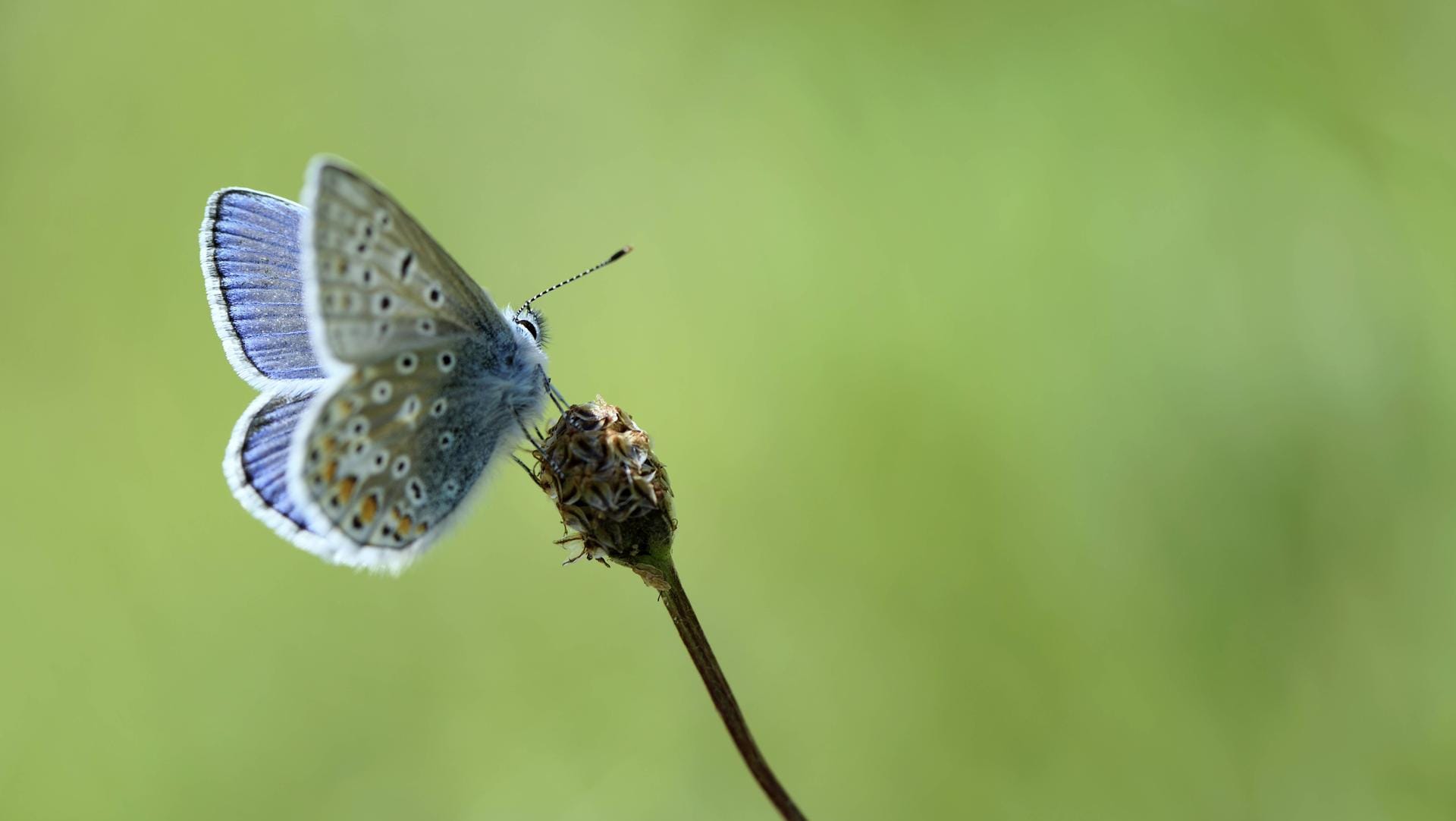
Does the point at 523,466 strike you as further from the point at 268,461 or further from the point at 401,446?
the point at 268,461

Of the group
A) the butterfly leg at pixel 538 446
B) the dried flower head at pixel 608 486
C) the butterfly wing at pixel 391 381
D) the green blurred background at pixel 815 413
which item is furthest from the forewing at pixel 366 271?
the green blurred background at pixel 815 413

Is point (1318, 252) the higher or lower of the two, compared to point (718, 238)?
lower

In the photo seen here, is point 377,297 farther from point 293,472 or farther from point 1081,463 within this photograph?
point 1081,463

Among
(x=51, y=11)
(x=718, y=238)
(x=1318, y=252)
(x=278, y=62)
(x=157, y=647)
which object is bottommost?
(x=1318, y=252)

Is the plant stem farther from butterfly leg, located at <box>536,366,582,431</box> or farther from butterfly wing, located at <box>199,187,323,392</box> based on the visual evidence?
butterfly wing, located at <box>199,187,323,392</box>

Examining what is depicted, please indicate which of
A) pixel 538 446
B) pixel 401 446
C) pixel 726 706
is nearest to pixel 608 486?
pixel 538 446

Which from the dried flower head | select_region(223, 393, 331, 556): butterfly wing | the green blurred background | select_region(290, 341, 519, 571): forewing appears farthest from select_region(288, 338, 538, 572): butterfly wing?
the green blurred background

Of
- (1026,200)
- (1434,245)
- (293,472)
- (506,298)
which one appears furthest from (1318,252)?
(293,472)

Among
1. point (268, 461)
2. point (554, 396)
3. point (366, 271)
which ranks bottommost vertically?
point (554, 396)
